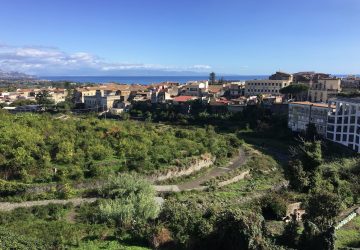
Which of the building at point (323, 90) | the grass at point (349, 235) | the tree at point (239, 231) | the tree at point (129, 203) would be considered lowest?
the grass at point (349, 235)

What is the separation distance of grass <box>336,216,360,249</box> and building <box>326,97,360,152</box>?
23425 millimetres

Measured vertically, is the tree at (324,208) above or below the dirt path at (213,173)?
above

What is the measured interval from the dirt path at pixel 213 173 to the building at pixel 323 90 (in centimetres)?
2583

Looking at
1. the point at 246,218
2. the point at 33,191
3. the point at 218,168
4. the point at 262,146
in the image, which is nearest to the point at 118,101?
the point at 262,146

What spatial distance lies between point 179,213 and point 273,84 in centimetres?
5251

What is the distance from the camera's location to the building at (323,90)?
52759 millimetres

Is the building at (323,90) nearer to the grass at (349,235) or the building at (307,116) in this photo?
the building at (307,116)

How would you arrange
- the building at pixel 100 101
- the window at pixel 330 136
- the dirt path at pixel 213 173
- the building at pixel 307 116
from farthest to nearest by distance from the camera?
the building at pixel 100 101 < the building at pixel 307 116 < the window at pixel 330 136 < the dirt path at pixel 213 173

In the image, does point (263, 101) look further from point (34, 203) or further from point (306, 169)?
point (34, 203)

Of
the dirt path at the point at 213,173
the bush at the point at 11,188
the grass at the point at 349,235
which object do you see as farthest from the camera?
the dirt path at the point at 213,173

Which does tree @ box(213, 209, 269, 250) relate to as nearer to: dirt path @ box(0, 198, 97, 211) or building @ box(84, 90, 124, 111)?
dirt path @ box(0, 198, 97, 211)

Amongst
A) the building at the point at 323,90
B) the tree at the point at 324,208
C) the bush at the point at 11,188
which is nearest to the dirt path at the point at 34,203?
the bush at the point at 11,188

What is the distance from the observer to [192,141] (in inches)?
1213

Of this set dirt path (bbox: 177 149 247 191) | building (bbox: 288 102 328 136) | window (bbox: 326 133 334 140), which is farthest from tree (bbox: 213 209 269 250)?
building (bbox: 288 102 328 136)
